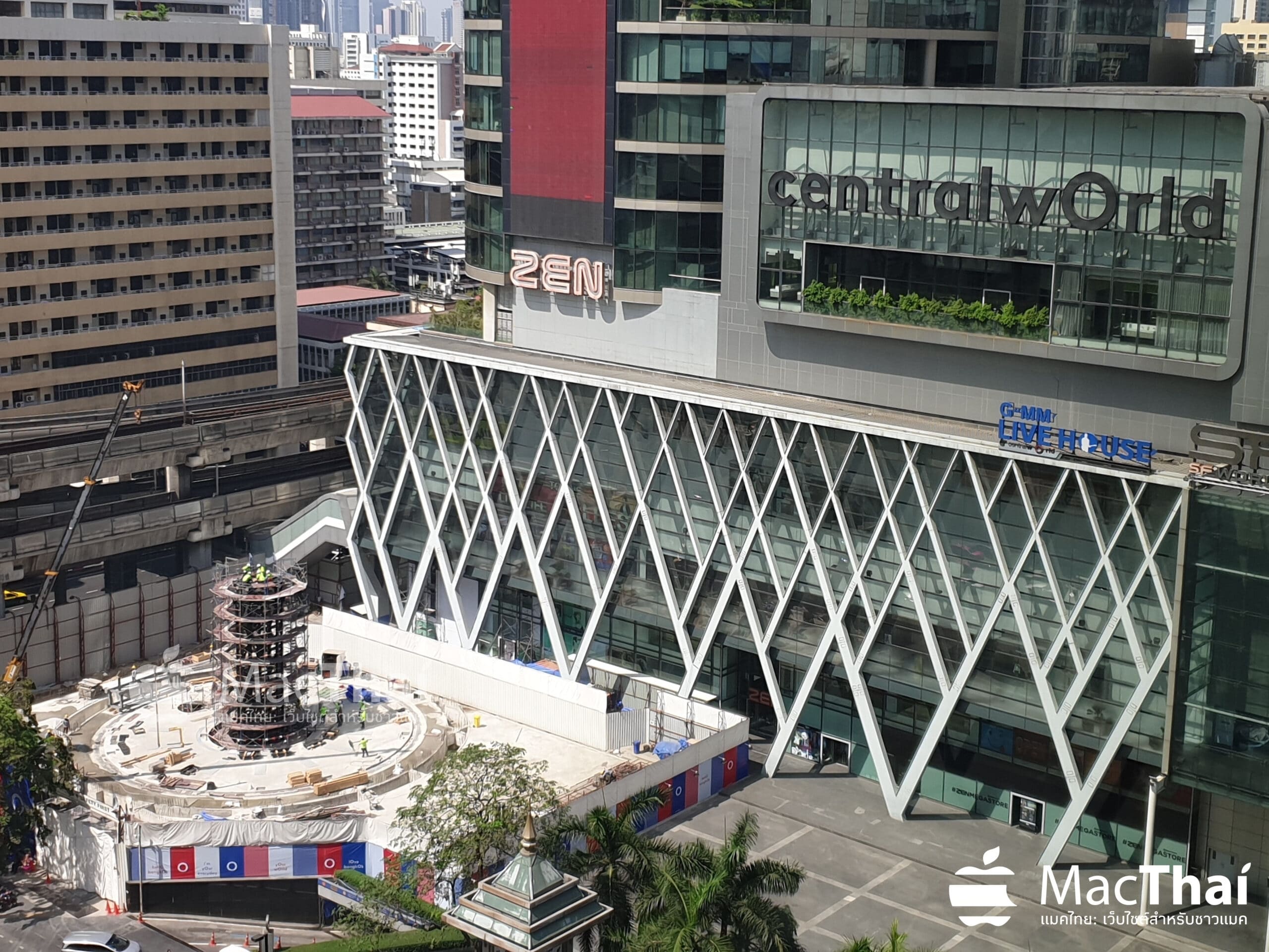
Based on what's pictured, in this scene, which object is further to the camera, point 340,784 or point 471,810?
point 340,784

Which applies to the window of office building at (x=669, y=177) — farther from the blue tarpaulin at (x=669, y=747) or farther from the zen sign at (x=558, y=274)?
the blue tarpaulin at (x=669, y=747)

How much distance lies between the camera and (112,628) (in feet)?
332

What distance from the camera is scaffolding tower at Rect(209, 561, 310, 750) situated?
80.3 meters

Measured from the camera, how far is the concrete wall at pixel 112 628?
9712 centimetres

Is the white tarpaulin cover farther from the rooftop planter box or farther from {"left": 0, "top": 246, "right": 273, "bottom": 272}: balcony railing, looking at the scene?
{"left": 0, "top": 246, "right": 273, "bottom": 272}: balcony railing

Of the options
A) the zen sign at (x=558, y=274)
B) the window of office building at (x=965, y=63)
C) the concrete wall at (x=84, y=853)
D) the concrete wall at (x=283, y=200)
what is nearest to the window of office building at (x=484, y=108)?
the zen sign at (x=558, y=274)

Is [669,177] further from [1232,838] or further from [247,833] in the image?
[1232,838]

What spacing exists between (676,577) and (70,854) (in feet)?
104

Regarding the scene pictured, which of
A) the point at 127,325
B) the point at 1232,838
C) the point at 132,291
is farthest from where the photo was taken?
the point at 127,325

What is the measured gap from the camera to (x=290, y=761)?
79438 millimetres

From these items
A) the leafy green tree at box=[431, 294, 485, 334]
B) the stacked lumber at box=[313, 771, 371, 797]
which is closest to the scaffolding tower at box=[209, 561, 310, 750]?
the stacked lumber at box=[313, 771, 371, 797]

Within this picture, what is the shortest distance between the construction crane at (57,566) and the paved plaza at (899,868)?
39361mm

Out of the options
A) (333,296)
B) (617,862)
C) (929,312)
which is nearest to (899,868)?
(617,862)

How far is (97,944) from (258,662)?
1661cm
